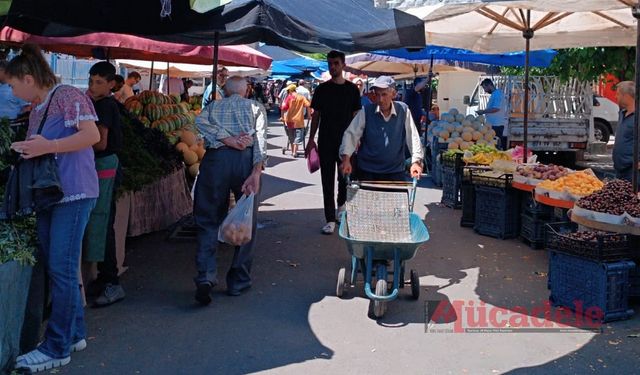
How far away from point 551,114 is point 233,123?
12.1 metres

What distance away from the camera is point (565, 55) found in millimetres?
15586

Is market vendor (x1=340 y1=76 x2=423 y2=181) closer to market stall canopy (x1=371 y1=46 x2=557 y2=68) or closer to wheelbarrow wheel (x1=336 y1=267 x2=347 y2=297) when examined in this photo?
wheelbarrow wheel (x1=336 y1=267 x2=347 y2=297)

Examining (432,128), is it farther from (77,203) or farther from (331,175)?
(77,203)

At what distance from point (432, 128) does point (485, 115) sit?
5.43 ft

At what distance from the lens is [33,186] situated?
445cm

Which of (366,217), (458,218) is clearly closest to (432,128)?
(458,218)

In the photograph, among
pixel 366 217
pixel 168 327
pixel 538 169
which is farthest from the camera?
pixel 538 169

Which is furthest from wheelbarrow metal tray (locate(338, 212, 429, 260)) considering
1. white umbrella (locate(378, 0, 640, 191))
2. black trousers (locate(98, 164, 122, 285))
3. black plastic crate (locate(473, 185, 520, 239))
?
black plastic crate (locate(473, 185, 520, 239))

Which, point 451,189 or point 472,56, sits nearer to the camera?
point 451,189

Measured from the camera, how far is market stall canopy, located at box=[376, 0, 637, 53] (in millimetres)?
8627

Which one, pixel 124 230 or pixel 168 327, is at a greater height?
pixel 124 230

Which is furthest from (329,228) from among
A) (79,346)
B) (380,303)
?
(79,346)

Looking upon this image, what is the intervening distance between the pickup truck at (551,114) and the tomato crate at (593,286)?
1025cm

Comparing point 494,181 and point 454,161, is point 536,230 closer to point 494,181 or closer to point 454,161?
point 494,181
